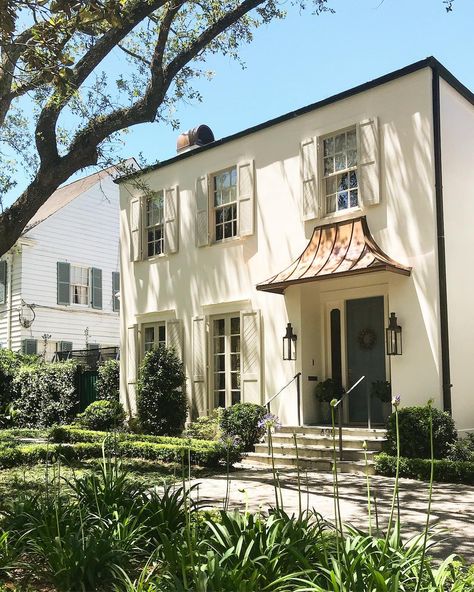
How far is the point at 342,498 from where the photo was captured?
303 inches

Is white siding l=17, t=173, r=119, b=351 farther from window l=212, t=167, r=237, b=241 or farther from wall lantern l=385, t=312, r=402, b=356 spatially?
wall lantern l=385, t=312, r=402, b=356

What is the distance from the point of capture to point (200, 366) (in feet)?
46.8

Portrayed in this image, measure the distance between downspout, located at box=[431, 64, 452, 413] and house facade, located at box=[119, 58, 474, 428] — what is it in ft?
0.07

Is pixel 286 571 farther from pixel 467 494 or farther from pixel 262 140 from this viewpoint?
pixel 262 140

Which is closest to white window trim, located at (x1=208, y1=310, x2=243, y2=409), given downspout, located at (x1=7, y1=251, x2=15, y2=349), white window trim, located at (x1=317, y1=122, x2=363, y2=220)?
white window trim, located at (x1=317, y1=122, x2=363, y2=220)

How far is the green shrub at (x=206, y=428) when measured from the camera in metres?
12.9

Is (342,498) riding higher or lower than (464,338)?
lower

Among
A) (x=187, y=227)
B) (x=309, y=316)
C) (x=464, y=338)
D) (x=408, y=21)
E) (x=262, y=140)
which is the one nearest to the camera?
(x=408, y=21)

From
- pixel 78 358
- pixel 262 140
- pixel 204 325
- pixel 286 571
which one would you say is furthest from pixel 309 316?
pixel 78 358

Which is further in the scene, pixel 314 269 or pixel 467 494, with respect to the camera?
pixel 314 269

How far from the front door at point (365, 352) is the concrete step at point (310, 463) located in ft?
5.40

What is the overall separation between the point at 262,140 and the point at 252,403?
212 inches

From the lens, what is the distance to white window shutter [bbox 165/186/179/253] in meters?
15.4

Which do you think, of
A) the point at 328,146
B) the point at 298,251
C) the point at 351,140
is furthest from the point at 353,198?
the point at 298,251
